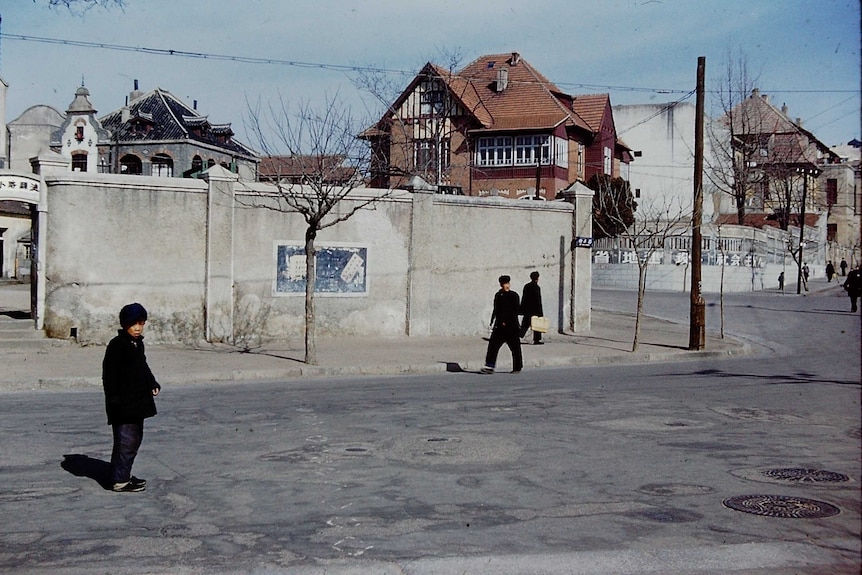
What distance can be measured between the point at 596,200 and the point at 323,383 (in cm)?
3896

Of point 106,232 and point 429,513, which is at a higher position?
point 106,232

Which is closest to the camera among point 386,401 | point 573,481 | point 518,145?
point 573,481

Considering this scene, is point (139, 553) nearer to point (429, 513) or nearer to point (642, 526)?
point (429, 513)

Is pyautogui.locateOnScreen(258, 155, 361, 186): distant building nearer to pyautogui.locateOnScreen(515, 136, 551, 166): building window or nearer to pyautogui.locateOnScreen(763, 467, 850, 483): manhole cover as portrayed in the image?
pyautogui.locateOnScreen(763, 467, 850, 483): manhole cover

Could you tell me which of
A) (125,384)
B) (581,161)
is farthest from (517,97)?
(125,384)

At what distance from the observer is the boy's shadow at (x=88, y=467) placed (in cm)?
820

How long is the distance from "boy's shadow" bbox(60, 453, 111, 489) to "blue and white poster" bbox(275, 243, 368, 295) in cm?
1164

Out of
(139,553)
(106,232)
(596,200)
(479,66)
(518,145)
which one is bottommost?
(139,553)

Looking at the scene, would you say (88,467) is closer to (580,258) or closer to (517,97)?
(580,258)

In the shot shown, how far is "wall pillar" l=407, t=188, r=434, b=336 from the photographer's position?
72.1 feet

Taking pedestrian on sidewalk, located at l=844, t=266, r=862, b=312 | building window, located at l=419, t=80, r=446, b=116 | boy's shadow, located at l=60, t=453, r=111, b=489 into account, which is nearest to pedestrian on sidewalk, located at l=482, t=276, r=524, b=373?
boy's shadow, located at l=60, t=453, r=111, b=489

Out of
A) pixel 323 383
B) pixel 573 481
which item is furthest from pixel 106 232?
pixel 573 481

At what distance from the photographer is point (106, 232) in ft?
62.4

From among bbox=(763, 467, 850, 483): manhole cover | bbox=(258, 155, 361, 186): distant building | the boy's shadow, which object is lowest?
the boy's shadow
